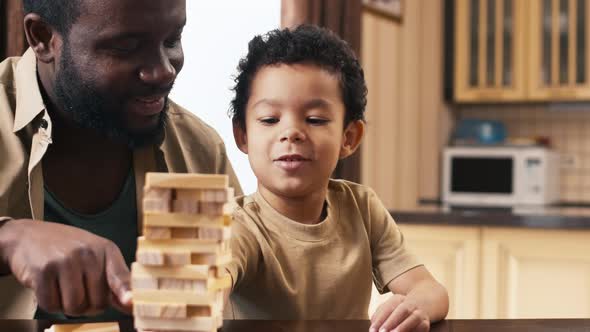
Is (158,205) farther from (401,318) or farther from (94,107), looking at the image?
(94,107)

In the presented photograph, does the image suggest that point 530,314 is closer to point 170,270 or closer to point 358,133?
point 358,133

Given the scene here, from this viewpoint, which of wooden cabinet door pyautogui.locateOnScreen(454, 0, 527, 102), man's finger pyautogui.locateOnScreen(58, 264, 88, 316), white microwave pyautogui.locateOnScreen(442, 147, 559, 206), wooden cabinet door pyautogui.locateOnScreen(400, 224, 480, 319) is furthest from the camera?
wooden cabinet door pyautogui.locateOnScreen(454, 0, 527, 102)

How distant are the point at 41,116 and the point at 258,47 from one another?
0.42 metres

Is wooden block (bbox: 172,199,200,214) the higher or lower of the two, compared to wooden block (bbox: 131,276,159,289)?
higher

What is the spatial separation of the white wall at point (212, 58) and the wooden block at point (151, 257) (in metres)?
2.00

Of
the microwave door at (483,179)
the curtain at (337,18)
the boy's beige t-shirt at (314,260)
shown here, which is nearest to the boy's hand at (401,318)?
the boy's beige t-shirt at (314,260)

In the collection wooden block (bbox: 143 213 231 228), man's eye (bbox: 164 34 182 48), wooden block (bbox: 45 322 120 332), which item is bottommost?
wooden block (bbox: 45 322 120 332)

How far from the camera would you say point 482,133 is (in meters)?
4.62

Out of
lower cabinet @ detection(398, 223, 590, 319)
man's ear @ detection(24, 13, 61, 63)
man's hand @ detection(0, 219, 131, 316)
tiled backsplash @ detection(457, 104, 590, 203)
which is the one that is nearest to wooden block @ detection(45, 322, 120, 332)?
man's hand @ detection(0, 219, 131, 316)

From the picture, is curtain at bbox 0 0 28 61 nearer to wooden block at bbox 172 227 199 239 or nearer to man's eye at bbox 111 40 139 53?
man's eye at bbox 111 40 139 53

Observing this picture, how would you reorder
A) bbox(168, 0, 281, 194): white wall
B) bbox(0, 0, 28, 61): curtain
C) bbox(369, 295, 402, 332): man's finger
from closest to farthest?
bbox(369, 295, 402, 332): man's finger < bbox(0, 0, 28, 61): curtain < bbox(168, 0, 281, 194): white wall

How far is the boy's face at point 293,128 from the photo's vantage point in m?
1.11

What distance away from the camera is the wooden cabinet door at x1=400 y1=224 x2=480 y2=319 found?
3355mm

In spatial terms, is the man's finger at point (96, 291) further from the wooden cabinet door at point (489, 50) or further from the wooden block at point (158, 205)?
the wooden cabinet door at point (489, 50)
